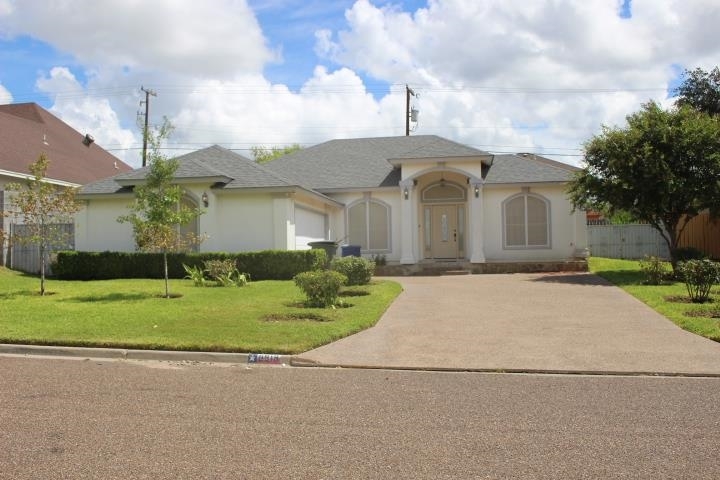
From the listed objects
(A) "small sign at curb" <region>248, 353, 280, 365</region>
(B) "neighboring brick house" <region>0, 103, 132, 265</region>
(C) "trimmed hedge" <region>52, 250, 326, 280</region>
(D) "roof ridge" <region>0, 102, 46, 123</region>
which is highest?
(D) "roof ridge" <region>0, 102, 46, 123</region>

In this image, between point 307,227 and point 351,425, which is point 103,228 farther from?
point 351,425

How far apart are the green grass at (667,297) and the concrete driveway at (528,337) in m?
0.26

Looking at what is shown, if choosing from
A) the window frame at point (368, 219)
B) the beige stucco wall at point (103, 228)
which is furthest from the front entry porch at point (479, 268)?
the beige stucco wall at point (103, 228)

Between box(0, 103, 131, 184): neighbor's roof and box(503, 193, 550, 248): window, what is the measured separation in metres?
18.7

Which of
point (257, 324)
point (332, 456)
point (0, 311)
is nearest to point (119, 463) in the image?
point (332, 456)

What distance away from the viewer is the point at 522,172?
24.7m

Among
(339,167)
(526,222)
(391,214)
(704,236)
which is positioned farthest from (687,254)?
(339,167)

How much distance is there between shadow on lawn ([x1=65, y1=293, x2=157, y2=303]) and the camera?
1417 cm

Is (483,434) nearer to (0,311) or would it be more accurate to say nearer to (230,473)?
(230,473)

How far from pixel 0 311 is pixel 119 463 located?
364 inches

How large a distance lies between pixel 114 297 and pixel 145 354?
6280 millimetres

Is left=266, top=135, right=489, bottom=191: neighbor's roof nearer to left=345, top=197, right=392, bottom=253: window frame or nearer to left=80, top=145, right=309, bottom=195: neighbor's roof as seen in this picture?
left=345, top=197, right=392, bottom=253: window frame

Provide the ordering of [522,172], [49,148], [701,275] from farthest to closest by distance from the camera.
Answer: [49,148]
[522,172]
[701,275]

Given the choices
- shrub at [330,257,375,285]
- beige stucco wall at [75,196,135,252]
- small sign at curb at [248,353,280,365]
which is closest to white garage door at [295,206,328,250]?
shrub at [330,257,375,285]
